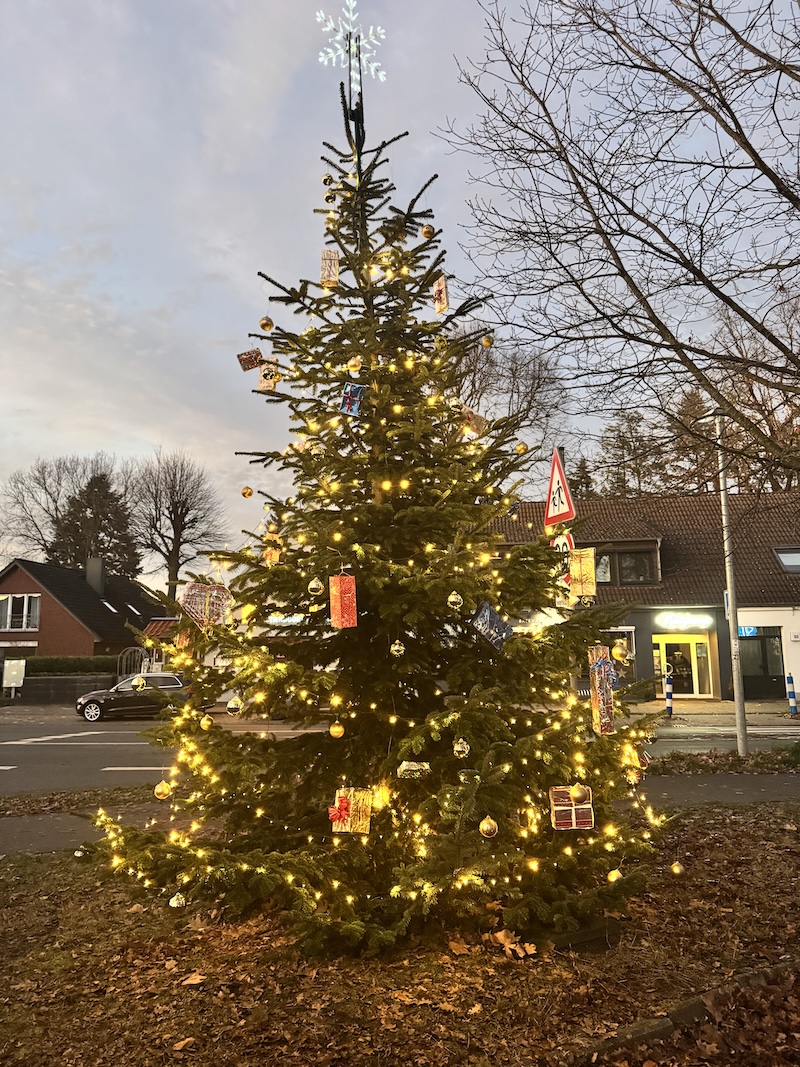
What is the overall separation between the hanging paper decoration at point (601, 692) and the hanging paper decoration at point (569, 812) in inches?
17.5

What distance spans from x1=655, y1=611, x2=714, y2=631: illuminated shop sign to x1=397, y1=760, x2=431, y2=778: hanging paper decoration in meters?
22.5

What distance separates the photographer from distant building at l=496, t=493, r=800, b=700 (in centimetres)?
2342

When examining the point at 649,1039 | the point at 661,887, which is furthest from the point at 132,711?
the point at 649,1039

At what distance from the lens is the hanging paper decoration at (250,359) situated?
18.0 feet

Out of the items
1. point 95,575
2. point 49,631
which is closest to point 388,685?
point 49,631

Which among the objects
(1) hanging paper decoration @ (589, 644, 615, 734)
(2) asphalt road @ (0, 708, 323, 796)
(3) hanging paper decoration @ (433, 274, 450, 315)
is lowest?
(2) asphalt road @ (0, 708, 323, 796)

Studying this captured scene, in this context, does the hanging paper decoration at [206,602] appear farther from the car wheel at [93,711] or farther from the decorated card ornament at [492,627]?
the car wheel at [93,711]

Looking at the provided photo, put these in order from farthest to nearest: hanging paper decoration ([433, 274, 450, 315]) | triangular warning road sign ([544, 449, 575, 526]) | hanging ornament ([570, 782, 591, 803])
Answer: triangular warning road sign ([544, 449, 575, 526])
hanging paper decoration ([433, 274, 450, 315])
hanging ornament ([570, 782, 591, 803])

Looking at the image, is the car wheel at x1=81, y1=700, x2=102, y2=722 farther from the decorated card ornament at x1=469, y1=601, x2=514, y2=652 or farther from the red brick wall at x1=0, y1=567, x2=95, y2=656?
the decorated card ornament at x1=469, y1=601, x2=514, y2=652

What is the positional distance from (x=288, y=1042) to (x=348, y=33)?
715cm

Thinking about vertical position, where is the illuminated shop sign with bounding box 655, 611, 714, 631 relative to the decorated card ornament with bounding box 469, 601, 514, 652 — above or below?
above

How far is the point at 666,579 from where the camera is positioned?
25.4 m

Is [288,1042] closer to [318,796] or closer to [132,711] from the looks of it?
[318,796]

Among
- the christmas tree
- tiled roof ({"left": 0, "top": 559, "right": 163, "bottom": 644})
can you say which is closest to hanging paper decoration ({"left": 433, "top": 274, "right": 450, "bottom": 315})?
the christmas tree
